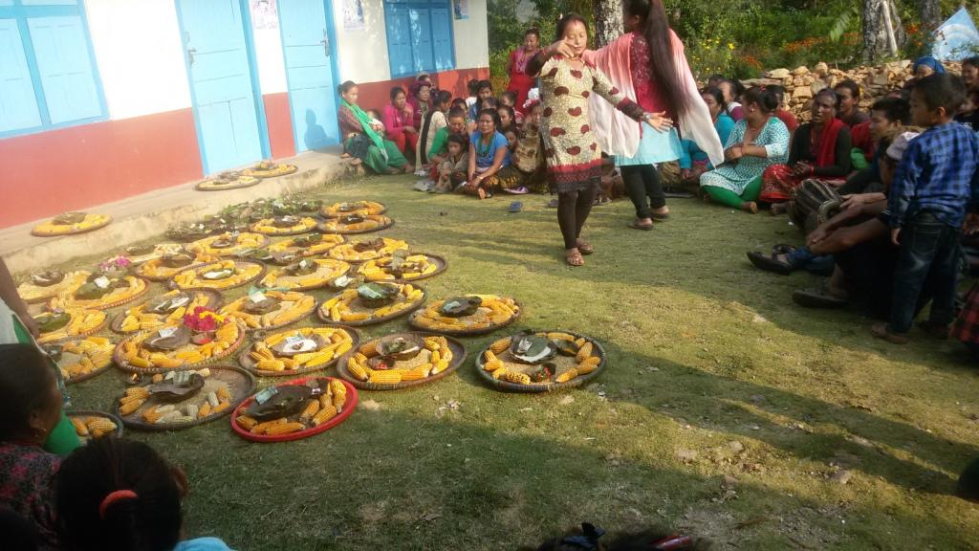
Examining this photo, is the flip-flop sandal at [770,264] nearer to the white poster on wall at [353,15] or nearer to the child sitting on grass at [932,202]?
the child sitting on grass at [932,202]

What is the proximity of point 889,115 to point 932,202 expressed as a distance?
7.66ft

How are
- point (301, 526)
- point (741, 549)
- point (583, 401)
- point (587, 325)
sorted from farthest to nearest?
point (587, 325) < point (583, 401) < point (301, 526) < point (741, 549)

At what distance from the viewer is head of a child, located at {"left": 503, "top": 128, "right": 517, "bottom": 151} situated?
340 inches

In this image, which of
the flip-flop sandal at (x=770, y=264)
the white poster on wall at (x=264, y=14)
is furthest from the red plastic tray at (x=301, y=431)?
the white poster on wall at (x=264, y=14)

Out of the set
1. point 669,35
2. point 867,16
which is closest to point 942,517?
point 669,35

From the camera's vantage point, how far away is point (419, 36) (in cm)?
1312

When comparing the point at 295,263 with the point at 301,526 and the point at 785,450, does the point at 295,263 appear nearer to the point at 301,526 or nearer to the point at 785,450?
the point at 301,526

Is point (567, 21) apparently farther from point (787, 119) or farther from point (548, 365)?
point (787, 119)

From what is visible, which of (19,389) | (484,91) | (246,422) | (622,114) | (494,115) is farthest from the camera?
(484,91)

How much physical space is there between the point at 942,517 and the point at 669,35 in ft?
14.1

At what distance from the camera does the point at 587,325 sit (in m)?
4.38

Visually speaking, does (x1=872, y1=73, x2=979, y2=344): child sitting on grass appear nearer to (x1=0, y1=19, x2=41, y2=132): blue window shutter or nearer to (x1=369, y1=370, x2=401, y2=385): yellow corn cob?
(x1=369, y1=370, x2=401, y2=385): yellow corn cob

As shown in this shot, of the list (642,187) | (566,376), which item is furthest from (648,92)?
(566,376)

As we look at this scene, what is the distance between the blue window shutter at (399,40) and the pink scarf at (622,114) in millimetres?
7342
